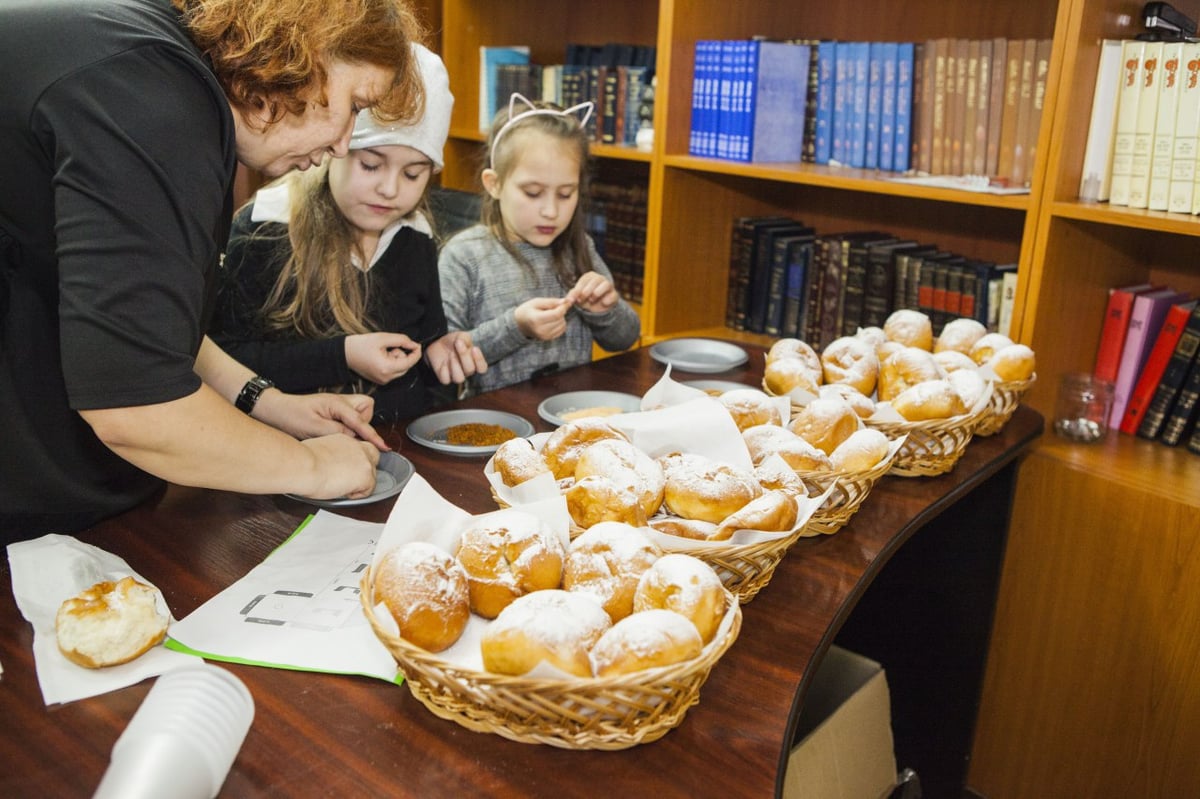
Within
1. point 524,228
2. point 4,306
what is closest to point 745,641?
point 4,306

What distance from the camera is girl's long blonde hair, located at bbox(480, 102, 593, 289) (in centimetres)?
228

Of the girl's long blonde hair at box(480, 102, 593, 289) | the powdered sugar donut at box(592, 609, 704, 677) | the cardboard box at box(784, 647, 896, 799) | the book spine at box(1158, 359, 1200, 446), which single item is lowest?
the cardboard box at box(784, 647, 896, 799)

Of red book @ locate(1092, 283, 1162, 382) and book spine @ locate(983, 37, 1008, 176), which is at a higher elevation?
book spine @ locate(983, 37, 1008, 176)

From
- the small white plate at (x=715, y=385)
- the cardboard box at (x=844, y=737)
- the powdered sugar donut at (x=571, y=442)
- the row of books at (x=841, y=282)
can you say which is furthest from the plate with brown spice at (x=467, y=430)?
the row of books at (x=841, y=282)

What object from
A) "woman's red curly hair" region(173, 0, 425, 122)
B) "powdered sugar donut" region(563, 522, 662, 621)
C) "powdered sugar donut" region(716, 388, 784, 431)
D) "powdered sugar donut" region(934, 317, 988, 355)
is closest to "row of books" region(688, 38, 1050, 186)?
"powdered sugar donut" region(934, 317, 988, 355)

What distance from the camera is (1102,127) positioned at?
1.98m

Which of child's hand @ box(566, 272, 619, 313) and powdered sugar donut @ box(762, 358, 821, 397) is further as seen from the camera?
child's hand @ box(566, 272, 619, 313)

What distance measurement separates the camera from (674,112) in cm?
265

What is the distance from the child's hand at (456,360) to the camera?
189 centimetres

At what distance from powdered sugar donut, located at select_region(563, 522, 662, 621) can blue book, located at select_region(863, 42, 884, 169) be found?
72.4 inches

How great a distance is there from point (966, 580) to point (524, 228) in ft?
3.98

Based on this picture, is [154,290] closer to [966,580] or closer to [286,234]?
[286,234]

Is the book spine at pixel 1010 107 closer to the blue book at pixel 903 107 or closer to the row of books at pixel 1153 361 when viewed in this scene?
the blue book at pixel 903 107

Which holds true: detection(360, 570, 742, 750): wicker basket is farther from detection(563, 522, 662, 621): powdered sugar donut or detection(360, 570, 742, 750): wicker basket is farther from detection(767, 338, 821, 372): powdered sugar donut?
detection(767, 338, 821, 372): powdered sugar donut
